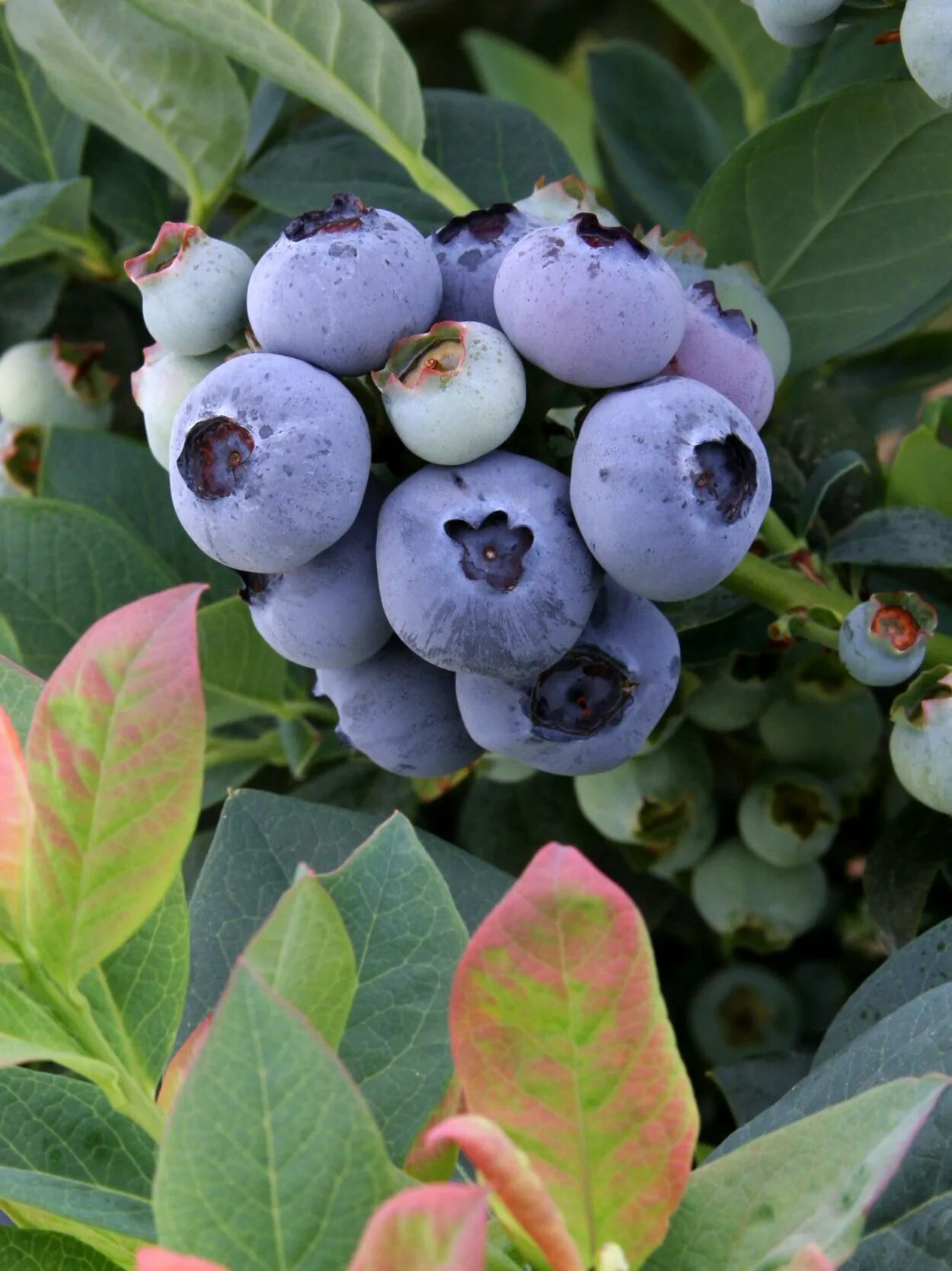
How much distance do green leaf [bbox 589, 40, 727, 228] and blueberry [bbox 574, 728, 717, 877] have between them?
37 centimetres

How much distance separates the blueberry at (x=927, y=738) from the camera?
0.64 m

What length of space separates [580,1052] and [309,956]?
0.09 metres

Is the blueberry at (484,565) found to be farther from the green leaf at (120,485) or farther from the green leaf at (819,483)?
the green leaf at (120,485)

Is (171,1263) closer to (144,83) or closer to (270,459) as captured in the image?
(270,459)

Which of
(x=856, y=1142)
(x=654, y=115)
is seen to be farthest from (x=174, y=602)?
(x=654, y=115)

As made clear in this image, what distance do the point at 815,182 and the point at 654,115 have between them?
0.27m

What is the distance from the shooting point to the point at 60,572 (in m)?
0.81

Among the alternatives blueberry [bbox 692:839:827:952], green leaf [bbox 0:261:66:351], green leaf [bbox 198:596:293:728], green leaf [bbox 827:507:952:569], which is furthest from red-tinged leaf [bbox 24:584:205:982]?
green leaf [bbox 0:261:66:351]

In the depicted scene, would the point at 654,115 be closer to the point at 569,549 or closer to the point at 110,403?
the point at 110,403

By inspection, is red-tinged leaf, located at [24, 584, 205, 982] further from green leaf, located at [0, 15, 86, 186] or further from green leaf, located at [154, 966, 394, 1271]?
green leaf, located at [0, 15, 86, 186]

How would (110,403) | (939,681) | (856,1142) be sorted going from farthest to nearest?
(110,403)
(939,681)
(856,1142)

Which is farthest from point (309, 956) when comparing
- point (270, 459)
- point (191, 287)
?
point (191, 287)

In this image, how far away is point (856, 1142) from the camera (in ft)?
1.28

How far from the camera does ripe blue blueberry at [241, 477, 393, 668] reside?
551 mm
